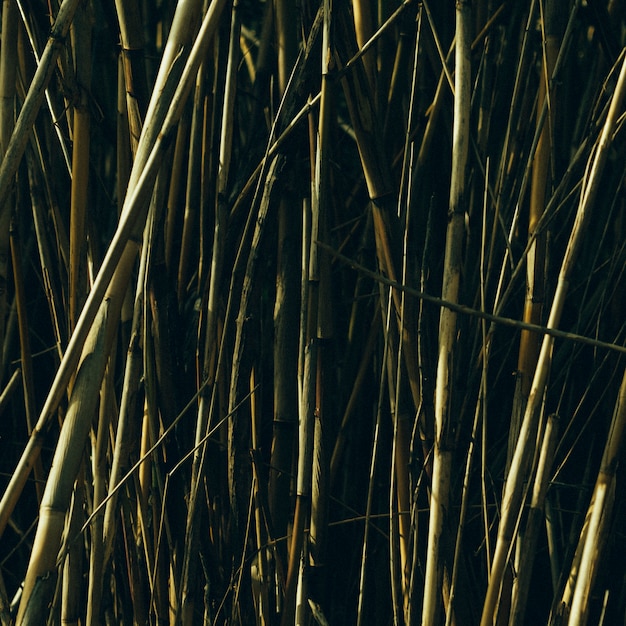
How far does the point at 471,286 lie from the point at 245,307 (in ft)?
0.94

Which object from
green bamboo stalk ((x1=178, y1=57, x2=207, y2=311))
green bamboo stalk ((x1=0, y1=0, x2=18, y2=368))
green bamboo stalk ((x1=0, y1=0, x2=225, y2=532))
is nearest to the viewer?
green bamboo stalk ((x1=0, y1=0, x2=225, y2=532))

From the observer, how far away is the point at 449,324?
20.2 inches

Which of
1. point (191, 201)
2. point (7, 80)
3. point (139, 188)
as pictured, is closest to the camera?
point (139, 188)

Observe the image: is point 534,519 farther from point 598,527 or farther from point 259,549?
point 259,549

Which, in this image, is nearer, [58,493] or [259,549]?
[58,493]

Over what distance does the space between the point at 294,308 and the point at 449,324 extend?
16cm

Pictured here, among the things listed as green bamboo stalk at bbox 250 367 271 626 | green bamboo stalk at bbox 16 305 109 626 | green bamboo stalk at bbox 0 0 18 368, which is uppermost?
green bamboo stalk at bbox 0 0 18 368

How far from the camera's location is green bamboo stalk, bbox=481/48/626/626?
489mm

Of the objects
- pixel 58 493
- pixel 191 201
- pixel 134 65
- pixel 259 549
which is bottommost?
pixel 259 549

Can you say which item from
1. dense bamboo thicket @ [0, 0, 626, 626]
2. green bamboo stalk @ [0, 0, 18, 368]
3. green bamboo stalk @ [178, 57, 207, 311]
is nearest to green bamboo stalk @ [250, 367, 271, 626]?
dense bamboo thicket @ [0, 0, 626, 626]

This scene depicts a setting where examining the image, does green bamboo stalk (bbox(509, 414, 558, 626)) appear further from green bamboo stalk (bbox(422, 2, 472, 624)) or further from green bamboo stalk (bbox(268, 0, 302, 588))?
green bamboo stalk (bbox(268, 0, 302, 588))

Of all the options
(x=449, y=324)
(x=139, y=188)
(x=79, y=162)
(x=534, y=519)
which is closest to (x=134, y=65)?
(x=79, y=162)

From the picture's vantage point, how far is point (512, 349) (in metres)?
0.76

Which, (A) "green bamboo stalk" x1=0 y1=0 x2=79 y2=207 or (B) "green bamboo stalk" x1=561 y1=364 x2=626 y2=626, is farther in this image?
(B) "green bamboo stalk" x1=561 y1=364 x2=626 y2=626
